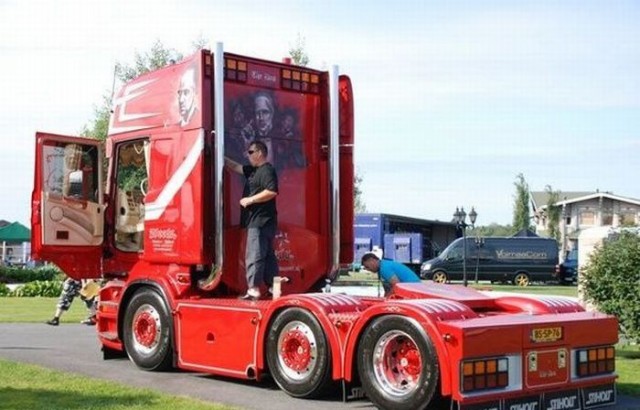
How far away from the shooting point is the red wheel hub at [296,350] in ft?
27.3

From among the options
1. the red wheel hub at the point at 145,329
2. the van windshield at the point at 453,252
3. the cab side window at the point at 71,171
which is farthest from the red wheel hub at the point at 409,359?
the van windshield at the point at 453,252

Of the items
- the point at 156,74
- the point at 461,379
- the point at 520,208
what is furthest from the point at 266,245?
the point at 520,208

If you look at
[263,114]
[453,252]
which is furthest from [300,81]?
[453,252]

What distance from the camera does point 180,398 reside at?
8.34 meters

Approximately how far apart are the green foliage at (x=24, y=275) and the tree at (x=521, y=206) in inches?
1848

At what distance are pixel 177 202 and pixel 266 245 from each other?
3.78ft

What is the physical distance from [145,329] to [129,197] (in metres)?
1.79

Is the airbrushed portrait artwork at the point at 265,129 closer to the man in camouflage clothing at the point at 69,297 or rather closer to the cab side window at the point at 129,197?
the cab side window at the point at 129,197

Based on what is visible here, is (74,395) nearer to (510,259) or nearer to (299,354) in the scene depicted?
(299,354)

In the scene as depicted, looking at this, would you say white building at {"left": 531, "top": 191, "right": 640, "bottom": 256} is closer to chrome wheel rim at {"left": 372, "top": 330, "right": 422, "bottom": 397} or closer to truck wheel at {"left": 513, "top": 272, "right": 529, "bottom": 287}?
truck wheel at {"left": 513, "top": 272, "right": 529, "bottom": 287}

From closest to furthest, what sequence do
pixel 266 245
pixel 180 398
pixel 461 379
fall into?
pixel 461 379 < pixel 180 398 < pixel 266 245

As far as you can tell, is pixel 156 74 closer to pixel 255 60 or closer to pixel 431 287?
pixel 255 60

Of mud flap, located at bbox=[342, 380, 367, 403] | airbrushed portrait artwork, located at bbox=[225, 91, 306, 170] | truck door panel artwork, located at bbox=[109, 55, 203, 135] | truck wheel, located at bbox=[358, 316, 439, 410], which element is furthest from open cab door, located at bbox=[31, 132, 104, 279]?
truck wheel, located at bbox=[358, 316, 439, 410]

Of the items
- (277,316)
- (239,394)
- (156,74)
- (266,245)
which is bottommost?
A: (239,394)
